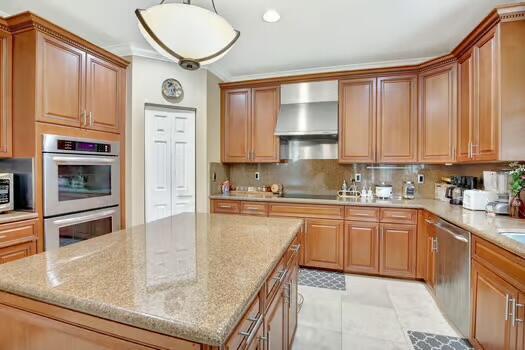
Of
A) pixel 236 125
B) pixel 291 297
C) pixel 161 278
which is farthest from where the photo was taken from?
pixel 236 125

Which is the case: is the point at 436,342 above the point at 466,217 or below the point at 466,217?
below

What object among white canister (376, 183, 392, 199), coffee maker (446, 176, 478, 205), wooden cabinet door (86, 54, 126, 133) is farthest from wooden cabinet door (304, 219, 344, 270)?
wooden cabinet door (86, 54, 126, 133)

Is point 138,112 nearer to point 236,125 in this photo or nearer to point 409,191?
point 236,125

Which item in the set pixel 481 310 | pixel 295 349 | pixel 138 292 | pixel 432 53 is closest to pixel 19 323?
pixel 138 292

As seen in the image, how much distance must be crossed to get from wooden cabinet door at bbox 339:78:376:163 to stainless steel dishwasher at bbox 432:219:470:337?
118 centimetres

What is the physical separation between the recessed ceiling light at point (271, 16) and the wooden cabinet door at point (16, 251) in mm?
2693

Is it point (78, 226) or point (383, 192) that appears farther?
point (383, 192)

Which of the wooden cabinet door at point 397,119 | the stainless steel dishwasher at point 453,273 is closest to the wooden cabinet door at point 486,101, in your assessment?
the stainless steel dishwasher at point 453,273

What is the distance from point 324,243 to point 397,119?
1.71m

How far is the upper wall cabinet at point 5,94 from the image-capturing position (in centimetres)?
225

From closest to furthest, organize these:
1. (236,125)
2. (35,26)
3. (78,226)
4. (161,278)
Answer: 1. (161,278)
2. (35,26)
3. (78,226)
4. (236,125)

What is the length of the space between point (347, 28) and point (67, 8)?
2.49 meters

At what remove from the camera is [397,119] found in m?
3.29

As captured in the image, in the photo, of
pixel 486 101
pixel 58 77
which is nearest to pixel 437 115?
pixel 486 101
